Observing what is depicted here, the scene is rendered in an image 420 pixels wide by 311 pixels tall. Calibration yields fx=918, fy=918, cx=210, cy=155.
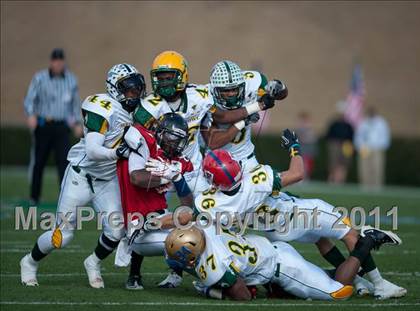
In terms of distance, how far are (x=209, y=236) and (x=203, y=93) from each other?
5.73 ft

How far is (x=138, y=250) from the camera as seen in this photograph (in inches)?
281

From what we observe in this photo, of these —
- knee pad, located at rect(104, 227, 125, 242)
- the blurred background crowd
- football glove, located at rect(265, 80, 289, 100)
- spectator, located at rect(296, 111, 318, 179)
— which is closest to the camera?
knee pad, located at rect(104, 227, 125, 242)

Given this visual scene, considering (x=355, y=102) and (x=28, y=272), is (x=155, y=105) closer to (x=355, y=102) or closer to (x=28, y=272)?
(x=28, y=272)

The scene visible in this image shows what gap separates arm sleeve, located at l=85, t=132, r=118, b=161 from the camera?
23.6 ft

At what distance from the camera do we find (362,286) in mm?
7031

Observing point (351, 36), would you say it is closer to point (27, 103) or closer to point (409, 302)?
point (27, 103)

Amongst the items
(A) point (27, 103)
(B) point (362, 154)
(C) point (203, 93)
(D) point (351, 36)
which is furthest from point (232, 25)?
(C) point (203, 93)

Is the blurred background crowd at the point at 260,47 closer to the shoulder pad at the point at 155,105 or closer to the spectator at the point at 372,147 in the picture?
the spectator at the point at 372,147

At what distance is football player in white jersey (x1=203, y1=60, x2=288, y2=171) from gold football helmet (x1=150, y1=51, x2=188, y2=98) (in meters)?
0.31

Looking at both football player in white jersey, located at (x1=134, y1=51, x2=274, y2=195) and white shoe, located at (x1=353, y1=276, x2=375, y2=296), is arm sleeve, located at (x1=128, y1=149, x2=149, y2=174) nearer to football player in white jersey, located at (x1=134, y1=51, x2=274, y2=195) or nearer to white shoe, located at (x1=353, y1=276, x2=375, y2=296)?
football player in white jersey, located at (x1=134, y1=51, x2=274, y2=195)

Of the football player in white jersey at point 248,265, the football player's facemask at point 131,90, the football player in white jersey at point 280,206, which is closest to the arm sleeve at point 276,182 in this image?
the football player in white jersey at point 280,206

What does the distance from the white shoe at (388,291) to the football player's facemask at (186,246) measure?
4.56 ft

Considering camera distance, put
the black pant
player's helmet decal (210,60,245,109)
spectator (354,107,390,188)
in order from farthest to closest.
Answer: spectator (354,107,390,188) < the black pant < player's helmet decal (210,60,245,109)

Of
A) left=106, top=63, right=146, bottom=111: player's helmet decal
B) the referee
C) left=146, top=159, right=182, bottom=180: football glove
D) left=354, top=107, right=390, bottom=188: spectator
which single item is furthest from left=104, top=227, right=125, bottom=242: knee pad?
left=354, top=107, right=390, bottom=188: spectator
